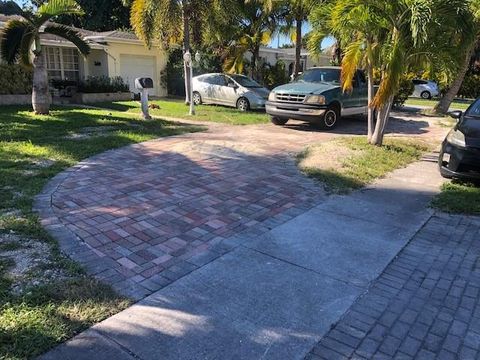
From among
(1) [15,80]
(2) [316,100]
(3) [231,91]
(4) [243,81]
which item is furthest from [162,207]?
(1) [15,80]

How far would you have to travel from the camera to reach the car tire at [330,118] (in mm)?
12195

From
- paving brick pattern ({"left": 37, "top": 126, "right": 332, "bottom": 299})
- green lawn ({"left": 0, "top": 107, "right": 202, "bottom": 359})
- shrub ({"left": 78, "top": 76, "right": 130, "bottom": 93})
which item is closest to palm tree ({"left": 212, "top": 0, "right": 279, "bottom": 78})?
shrub ({"left": 78, "top": 76, "right": 130, "bottom": 93})

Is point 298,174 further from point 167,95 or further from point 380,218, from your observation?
point 167,95

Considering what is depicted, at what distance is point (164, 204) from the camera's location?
5.44 m

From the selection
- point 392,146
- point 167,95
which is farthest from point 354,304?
point 167,95

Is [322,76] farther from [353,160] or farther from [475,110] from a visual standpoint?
[475,110]

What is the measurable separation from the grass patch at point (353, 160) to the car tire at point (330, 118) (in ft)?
5.74

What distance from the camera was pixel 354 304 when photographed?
11.3 ft

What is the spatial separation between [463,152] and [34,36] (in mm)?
10896

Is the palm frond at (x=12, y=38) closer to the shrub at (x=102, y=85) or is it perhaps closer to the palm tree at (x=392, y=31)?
the shrub at (x=102, y=85)

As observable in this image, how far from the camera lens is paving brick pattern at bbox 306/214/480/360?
2918 millimetres

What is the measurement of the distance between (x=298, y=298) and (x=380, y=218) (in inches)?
89.9

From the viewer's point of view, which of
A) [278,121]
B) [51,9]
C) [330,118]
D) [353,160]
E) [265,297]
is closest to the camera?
[265,297]

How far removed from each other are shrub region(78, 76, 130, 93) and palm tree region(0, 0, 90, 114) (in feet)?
20.9
